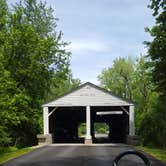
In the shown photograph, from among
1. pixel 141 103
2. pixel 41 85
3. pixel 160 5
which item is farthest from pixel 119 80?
pixel 160 5

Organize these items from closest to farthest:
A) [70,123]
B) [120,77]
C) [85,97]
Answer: [85,97] < [70,123] < [120,77]

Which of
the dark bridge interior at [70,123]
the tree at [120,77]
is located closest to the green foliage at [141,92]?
the tree at [120,77]

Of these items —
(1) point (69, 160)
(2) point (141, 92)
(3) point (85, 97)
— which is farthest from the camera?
(2) point (141, 92)

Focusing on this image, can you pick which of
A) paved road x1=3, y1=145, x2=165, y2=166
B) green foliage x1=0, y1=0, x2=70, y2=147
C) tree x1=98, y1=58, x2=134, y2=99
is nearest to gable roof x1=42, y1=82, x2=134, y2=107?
green foliage x1=0, y1=0, x2=70, y2=147

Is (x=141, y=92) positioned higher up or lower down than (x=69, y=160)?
higher up

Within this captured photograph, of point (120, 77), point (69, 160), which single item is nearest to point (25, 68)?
point (69, 160)

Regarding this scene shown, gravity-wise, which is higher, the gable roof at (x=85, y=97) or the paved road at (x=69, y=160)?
the gable roof at (x=85, y=97)

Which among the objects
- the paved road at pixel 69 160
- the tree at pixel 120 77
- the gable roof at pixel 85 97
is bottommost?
the paved road at pixel 69 160

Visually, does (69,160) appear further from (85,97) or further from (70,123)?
(70,123)

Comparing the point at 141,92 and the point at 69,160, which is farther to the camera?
the point at 141,92

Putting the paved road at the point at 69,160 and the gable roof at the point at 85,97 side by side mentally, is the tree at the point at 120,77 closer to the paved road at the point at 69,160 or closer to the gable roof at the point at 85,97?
the gable roof at the point at 85,97

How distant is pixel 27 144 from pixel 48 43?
40.5 ft

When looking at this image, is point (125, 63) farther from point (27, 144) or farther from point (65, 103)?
point (65, 103)

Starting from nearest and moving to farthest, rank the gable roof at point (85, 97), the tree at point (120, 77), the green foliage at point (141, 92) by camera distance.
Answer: the gable roof at point (85, 97)
the green foliage at point (141, 92)
the tree at point (120, 77)
